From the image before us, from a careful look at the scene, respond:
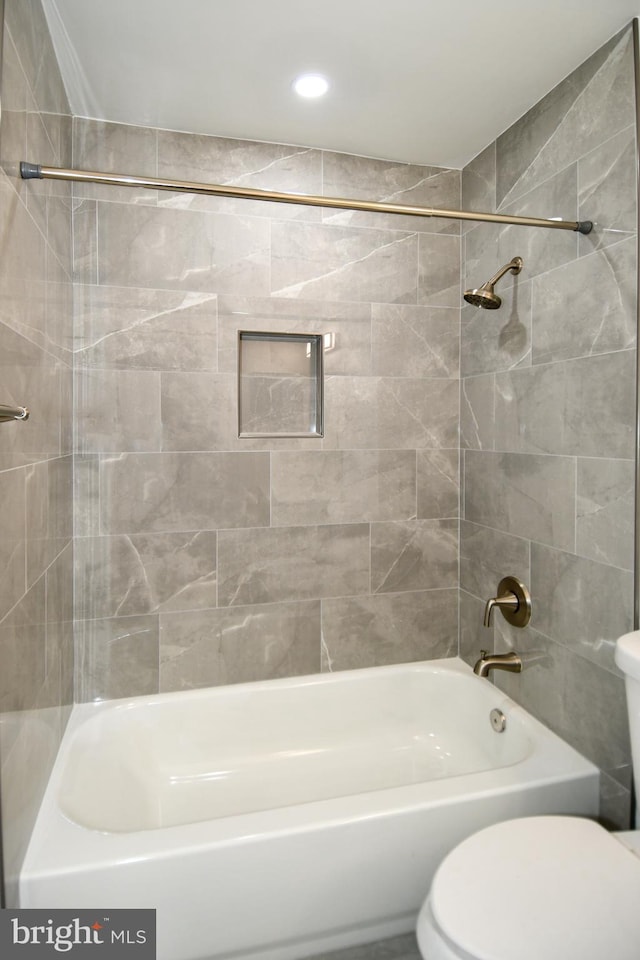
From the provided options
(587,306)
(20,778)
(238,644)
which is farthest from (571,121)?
(20,778)

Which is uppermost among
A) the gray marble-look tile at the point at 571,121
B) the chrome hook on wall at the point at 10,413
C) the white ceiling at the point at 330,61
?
the white ceiling at the point at 330,61

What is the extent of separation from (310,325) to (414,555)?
104 centimetres

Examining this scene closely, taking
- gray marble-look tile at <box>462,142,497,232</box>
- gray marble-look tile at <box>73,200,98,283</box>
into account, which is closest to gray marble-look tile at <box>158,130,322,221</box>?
gray marble-look tile at <box>73,200,98,283</box>

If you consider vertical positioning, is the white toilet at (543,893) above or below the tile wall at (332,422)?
below

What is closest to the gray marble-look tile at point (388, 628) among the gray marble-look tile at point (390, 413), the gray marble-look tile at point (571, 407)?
the gray marble-look tile at point (390, 413)

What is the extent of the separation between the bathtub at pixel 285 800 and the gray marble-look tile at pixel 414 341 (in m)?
1.25

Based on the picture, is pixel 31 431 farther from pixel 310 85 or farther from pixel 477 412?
pixel 477 412

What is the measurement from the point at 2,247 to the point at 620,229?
1.54 m

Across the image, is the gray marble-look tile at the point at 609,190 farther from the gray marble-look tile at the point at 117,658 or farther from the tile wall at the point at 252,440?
Result: the gray marble-look tile at the point at 117,658

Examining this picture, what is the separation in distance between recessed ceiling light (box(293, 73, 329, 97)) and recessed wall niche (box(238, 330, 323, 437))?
790mm

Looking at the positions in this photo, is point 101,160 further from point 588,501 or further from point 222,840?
point 222,840

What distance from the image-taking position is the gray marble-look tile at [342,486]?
2.25m

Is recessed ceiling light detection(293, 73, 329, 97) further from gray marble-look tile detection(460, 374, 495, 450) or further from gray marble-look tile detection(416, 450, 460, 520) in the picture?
gray marble-look tile detection(416, 450, 460, 520)

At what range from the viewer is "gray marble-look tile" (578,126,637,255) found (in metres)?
1.55
